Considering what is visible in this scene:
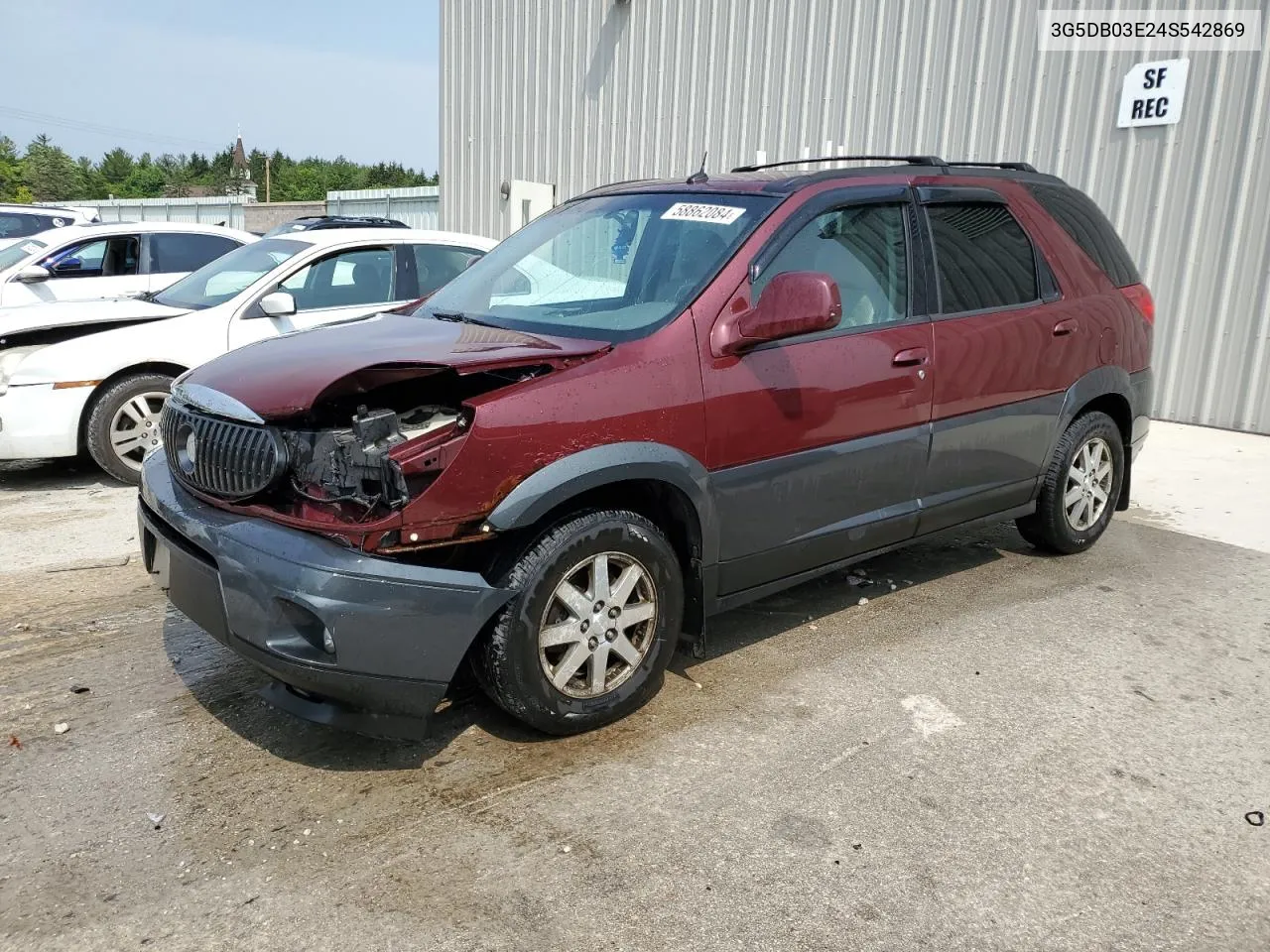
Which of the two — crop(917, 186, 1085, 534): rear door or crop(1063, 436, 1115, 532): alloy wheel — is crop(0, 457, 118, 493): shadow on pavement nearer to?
crop(917, 186, 1085, 534): rear door

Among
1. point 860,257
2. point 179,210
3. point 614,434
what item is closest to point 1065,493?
point 860,257

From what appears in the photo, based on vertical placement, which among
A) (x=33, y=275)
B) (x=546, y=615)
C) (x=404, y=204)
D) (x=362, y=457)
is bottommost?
(x=546, y=615)

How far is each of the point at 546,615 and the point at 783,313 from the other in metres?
1.32

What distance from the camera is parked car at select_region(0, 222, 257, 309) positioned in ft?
30.9

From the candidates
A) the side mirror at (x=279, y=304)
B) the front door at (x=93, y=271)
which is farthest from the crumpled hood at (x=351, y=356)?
the front door at (x=93, y=271)

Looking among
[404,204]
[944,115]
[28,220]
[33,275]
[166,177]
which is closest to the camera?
[33,275]

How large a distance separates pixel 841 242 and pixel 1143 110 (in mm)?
6138

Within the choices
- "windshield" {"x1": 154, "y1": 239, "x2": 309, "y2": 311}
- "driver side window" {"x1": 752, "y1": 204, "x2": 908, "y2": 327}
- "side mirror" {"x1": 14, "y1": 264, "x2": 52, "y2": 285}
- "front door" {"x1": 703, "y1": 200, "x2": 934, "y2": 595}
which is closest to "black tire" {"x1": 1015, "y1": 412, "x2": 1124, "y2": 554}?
"front door" {"x1": 703, "y1": 200, "x2": 934, "y2": 595}

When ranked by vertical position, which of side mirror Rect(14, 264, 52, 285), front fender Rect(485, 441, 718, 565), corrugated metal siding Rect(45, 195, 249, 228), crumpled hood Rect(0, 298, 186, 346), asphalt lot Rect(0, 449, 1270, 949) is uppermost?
corrugated metal siding Rect(45, 195, 249, 228)

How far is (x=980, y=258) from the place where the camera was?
14.9 ft

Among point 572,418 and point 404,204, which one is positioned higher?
point 404,204

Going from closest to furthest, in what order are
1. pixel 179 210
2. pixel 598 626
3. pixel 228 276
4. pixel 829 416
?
pixel 598 626 → pixel 829 416 → pixel 228 276 → pixel 179 210

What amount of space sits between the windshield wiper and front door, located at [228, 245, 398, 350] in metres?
2.97

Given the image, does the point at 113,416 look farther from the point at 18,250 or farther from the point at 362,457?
the point at 18,250
